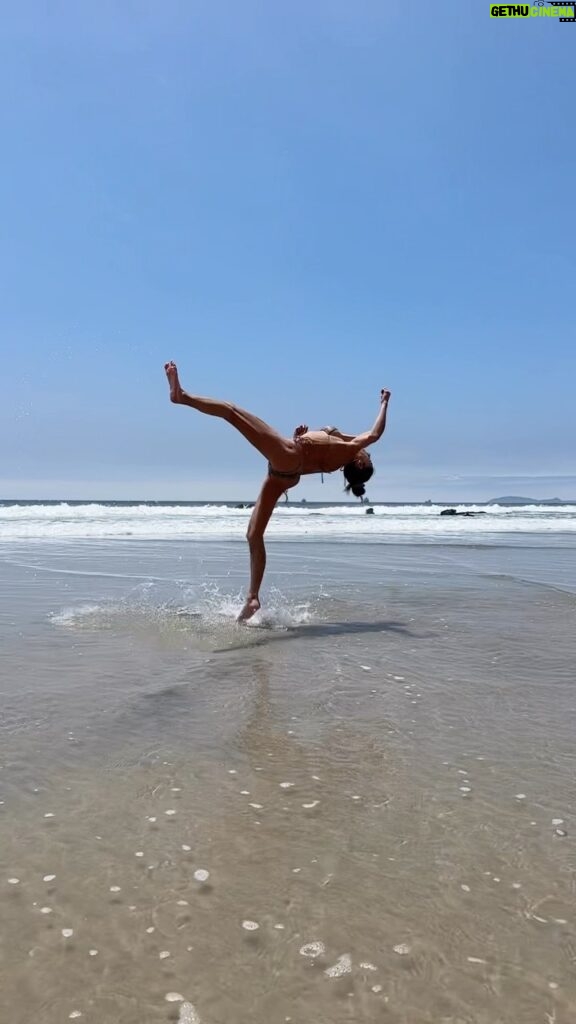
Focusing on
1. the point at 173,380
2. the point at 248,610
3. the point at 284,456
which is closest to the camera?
the point at 173,380

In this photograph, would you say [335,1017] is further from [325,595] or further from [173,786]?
[325,595]

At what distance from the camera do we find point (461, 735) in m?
3.36

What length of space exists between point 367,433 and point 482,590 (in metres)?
2.80

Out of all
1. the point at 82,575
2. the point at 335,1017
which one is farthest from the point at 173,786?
the point at 82,575

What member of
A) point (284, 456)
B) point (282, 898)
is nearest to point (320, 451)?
point (284, 456)

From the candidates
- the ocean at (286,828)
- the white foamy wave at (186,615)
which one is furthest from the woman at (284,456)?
the ocean at (286,828)

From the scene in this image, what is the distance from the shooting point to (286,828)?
239cm

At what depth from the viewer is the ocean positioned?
164 cm

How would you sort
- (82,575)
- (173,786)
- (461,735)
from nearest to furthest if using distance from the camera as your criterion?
(173,786) < (461,735) < (82,575)

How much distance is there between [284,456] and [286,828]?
4.99 m

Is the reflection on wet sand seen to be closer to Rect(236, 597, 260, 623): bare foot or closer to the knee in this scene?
Rect(236, 597, 260, 623): bare foot

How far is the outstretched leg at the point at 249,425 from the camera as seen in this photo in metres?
6.46

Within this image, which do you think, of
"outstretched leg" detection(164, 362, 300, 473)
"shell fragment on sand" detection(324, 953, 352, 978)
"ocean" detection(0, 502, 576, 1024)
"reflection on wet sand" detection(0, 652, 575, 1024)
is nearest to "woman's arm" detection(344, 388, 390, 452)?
"outstretched leg" detection(164, 362, 300, 473)

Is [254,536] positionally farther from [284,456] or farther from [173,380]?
[173,380]
